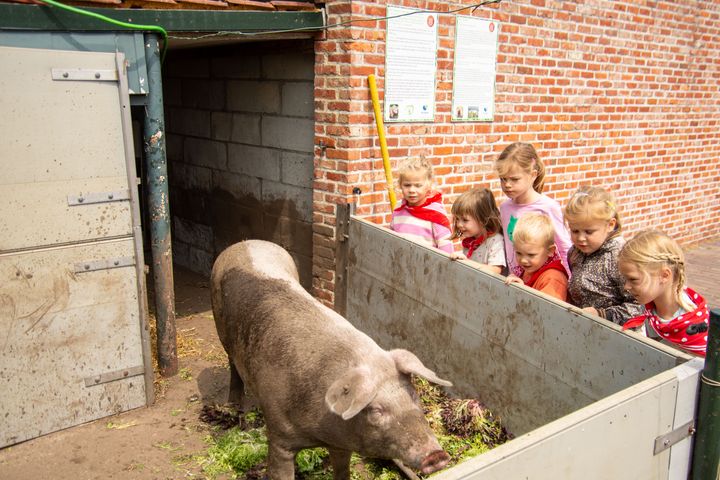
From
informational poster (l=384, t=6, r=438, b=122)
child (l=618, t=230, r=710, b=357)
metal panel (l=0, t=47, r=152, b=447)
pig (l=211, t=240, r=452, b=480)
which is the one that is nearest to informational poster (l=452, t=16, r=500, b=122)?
informational poster (l=384, t=6, r=438, b=122)

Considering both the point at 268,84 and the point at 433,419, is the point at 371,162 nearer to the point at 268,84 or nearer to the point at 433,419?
the point at 268,84

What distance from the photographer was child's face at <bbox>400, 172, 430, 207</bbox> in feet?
15.0

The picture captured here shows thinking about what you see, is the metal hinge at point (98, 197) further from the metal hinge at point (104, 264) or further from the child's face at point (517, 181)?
the child's face at point (517, 181)

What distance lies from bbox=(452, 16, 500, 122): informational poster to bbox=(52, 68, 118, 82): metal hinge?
3284 mm

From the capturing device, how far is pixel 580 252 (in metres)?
3.74

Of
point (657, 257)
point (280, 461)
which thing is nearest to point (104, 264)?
point (280, 461)

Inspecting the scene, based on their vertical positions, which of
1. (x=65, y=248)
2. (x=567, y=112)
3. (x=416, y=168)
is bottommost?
(x=65, y=248)

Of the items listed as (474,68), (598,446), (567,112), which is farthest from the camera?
(567,112)

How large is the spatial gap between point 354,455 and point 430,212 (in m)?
1.89

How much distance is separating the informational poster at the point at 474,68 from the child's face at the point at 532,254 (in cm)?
263

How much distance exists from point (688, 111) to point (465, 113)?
→ 4.76m

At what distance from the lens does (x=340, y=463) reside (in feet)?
11.2

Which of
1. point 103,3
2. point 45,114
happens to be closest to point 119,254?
point 45,114

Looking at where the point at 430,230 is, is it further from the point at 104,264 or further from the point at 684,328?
the point at 104,264
